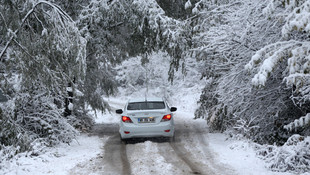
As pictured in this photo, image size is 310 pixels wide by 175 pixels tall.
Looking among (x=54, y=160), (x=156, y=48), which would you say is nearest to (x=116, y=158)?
(x=54, y=160)

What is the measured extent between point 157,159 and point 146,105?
363 cm

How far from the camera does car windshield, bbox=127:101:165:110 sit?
12.6 m

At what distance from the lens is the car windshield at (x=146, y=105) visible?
41.4 ft

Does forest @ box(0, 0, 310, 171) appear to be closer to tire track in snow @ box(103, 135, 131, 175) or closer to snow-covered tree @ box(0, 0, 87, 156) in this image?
snow-covered tree @ box(0, 0, 87, 156)

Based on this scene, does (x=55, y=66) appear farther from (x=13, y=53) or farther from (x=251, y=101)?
(x=251, y=101)

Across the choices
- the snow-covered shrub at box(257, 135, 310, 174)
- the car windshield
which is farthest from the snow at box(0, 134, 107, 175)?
the snow-covered shrub at box(257, 135, 310, 174)

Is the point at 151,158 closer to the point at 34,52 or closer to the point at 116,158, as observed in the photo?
the point at 116,158

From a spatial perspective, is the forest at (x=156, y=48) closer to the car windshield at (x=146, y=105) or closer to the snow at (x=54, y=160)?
the snow at (x=54, y=160)

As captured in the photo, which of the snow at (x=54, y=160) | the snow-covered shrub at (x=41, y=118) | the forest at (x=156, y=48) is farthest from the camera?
the snow-covered shrub at (x=41, y=118)

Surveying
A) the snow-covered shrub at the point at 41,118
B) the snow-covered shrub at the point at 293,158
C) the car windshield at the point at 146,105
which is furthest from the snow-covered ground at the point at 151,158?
the car windshield at the point at 146,105

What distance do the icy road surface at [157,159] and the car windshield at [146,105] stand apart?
120 cm

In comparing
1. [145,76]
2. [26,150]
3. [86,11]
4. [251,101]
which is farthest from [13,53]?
[145,76]

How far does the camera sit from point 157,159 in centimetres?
937

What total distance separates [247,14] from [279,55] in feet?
15.6
